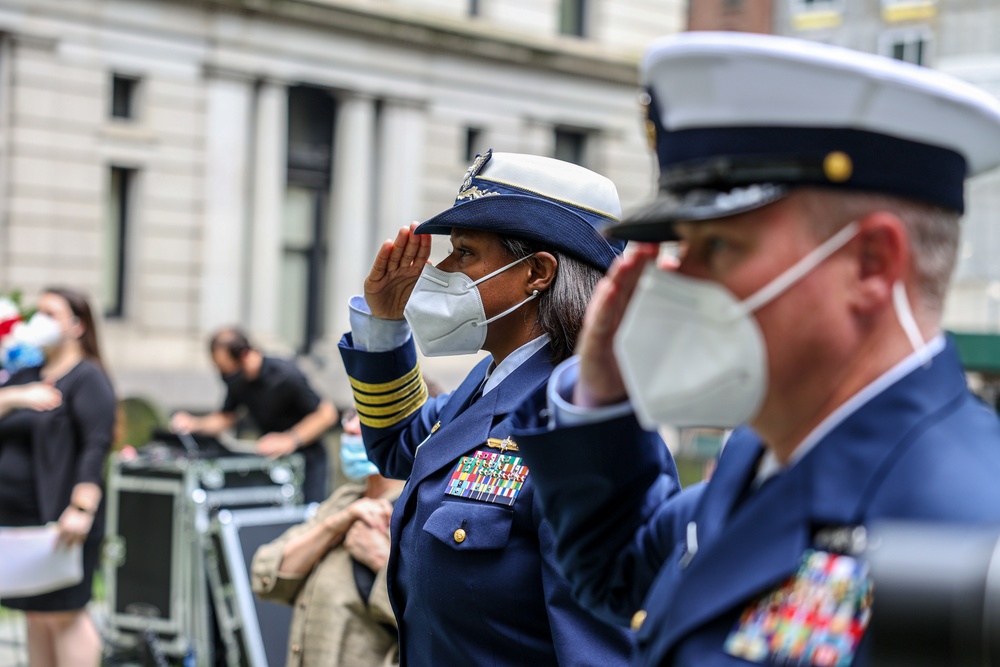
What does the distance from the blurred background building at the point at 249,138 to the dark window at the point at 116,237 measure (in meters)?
0.03

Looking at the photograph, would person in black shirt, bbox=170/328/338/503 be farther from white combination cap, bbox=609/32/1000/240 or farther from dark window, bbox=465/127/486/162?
dark window, bbox=465/127/486/162

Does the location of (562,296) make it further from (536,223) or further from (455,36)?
(455,36)

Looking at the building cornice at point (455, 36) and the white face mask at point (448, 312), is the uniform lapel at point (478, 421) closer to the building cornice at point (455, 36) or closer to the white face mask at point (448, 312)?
the white face mask at point (448, 312)

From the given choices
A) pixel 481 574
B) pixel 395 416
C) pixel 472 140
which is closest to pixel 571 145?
pixel 472 140

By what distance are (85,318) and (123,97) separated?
11.1 m

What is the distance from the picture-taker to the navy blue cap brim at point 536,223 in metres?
2.79

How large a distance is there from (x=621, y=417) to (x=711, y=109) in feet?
1.46

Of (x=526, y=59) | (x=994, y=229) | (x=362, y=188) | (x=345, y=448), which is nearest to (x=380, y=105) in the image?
(x=362, y=188)

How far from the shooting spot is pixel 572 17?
22312 mm

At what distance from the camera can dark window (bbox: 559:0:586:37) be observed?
72.8 ft

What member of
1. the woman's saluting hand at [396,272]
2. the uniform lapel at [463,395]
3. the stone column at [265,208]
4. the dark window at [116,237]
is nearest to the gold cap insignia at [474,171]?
the woman's saluting hand at [396,272]

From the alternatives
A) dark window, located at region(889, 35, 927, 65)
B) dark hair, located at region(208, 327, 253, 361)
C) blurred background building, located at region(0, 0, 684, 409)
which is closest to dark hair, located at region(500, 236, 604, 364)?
dark hair, located at region(208, 327, 253, 361)

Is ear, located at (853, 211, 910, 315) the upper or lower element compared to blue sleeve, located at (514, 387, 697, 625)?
upper

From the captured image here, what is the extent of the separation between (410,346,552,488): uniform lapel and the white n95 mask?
3.50 ft
